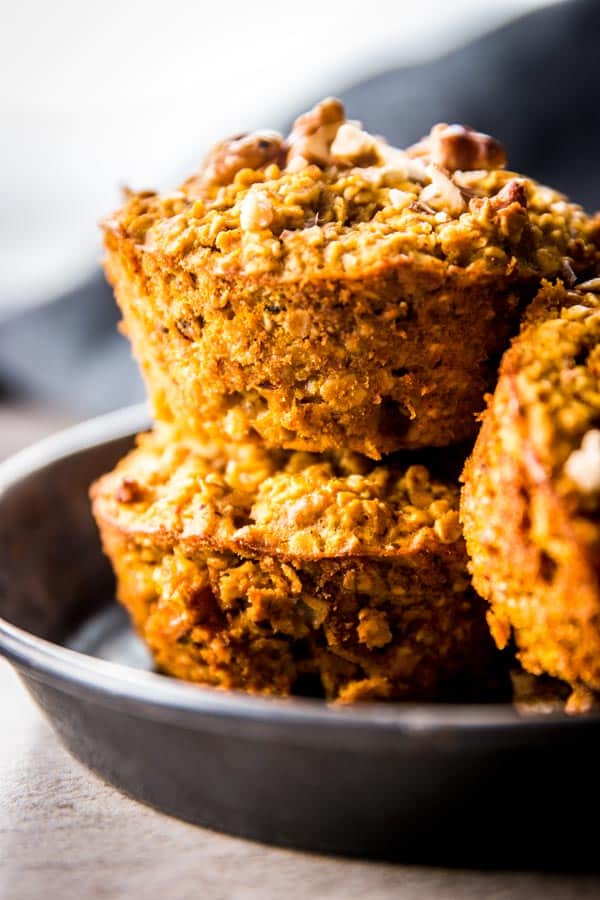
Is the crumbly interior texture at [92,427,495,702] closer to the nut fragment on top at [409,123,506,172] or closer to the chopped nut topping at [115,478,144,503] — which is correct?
the chopped nut topping at [115,478,144,503]

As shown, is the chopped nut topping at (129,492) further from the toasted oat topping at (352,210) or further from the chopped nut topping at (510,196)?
the chopped nut topping at (510,196)

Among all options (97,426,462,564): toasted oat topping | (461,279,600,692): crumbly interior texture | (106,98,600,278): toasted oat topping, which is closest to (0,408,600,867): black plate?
(461,279,600,692): crumbly interior texture

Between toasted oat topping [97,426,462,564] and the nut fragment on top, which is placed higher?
the nut fragment on top

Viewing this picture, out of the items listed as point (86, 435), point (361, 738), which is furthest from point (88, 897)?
point (86, 435)

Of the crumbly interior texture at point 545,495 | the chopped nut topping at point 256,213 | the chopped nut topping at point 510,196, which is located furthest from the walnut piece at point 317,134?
the crumbly interior texture at point 545,495

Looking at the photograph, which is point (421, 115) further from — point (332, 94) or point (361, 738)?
point (361, 738)

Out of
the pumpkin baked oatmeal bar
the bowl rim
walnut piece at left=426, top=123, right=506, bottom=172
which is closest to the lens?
the bowl rim

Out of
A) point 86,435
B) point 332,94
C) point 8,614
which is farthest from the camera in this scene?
point 332,94
